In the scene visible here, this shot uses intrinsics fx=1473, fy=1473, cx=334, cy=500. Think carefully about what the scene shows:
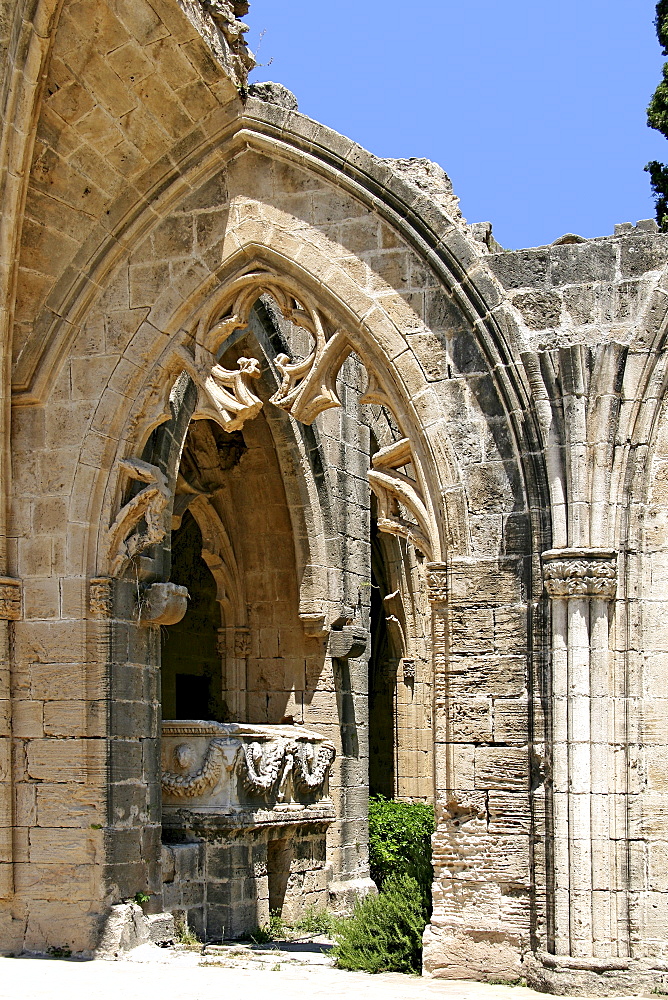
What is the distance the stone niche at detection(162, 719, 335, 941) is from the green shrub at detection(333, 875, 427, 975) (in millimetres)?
1281

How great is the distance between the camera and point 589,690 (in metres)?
7.04

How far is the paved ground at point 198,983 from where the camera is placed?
6.88 metres

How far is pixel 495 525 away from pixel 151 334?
7.65 ft

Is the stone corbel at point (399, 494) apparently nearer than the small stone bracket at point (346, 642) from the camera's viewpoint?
Yes

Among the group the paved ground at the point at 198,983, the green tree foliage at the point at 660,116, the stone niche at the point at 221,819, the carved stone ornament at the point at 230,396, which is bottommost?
the paved ground at the point at 198,983

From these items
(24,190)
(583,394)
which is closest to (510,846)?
(583,394)

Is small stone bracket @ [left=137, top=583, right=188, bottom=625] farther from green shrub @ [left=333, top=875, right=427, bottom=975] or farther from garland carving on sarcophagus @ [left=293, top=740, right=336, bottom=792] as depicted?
garland carving on sarcophagus @ [left=293, top=740, right=336, bottom=792]

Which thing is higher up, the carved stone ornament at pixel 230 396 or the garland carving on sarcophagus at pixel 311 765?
the carved stone ornament at pixel 230 396

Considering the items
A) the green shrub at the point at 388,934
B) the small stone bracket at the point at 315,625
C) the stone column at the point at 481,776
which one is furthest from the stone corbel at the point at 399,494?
the small stone bracket at the point at 315,625

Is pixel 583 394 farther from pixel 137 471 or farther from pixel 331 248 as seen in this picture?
pixel 137 471

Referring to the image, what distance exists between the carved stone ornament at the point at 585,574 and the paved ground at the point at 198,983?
189 cm

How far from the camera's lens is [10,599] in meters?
8.30

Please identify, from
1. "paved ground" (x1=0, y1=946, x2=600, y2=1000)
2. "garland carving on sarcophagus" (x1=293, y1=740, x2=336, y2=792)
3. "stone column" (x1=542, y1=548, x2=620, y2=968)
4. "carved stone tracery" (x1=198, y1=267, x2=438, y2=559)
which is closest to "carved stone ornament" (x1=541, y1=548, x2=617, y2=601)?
"stone column" (x1=542, y1=548, x2=620, y2=968)

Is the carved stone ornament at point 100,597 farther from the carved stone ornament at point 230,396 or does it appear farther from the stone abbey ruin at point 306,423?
the carved stone ornament at point 230,396
